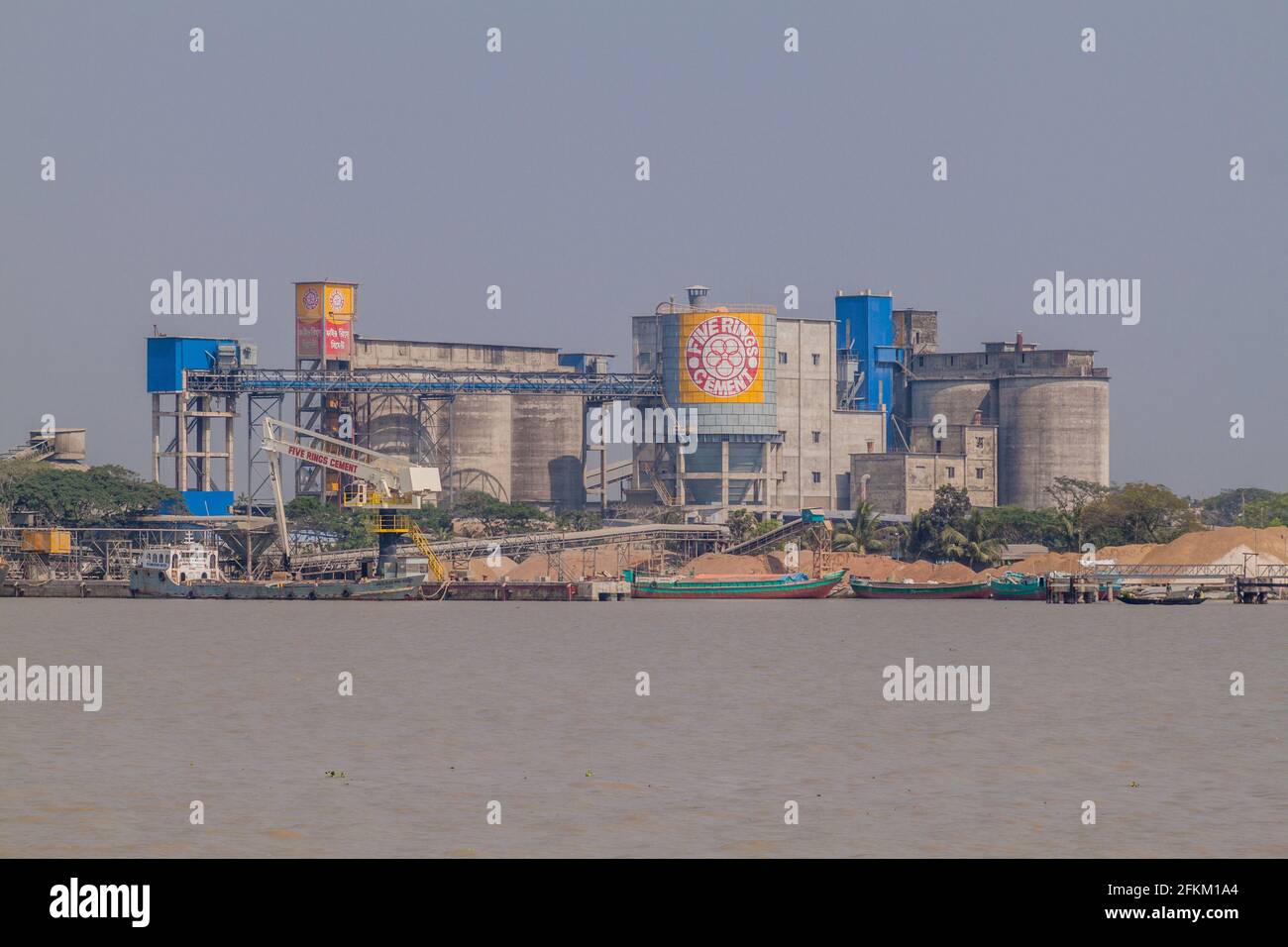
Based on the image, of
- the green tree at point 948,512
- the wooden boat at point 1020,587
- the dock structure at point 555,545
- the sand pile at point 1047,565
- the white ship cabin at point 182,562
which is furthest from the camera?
the green tree at point 948,512

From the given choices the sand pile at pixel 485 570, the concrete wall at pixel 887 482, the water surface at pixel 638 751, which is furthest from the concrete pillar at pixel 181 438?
the water surface at pixel 638 751

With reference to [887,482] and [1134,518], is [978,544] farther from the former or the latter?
[887,482]

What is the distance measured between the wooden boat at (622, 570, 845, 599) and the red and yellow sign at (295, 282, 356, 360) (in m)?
45.9

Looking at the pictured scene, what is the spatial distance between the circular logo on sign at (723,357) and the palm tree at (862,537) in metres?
18.3

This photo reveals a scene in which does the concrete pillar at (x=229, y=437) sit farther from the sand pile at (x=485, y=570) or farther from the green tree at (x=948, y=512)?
the green tree at (x=948, y=512)

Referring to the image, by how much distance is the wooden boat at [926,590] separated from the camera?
158 m

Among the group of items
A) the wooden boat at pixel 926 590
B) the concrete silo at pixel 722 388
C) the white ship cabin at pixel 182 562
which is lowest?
the wooden boat at pixel 926 590

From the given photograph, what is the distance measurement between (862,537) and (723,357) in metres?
23.5

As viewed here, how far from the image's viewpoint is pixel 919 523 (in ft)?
582

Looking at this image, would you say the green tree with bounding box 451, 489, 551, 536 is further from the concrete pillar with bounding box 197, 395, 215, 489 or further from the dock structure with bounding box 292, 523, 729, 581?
the concrete pillar with bounding box 197, 395, 215, 489

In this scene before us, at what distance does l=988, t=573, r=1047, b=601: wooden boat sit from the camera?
157250 millimetres
